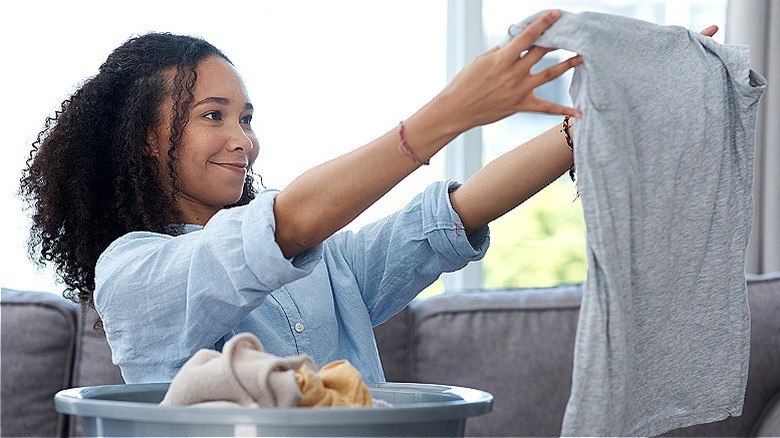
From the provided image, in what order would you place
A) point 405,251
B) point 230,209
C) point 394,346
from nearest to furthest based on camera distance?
1. point 230,209
2. point 405,251
3. point 394,346

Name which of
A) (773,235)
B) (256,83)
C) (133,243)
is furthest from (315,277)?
(773,235)

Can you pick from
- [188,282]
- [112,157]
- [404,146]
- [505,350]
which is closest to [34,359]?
[112,157]

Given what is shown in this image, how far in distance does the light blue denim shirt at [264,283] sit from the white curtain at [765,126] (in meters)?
1.50

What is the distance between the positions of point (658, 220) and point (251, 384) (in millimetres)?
447

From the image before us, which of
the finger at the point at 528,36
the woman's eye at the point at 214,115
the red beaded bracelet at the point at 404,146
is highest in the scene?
the finger at the point at 528,36

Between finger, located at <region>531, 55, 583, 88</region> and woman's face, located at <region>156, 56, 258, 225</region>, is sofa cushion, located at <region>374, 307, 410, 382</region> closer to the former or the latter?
woman's face, located at <region>156, 56, 258, 225</region>

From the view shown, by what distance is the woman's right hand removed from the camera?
92 centimetres

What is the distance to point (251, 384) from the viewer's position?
80 cm

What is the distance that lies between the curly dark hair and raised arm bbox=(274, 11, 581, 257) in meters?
0.49

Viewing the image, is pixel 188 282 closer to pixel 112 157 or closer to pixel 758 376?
pixel 112 157

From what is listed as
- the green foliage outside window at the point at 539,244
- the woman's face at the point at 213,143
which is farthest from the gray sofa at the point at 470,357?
the woman's face at the point at 213,143

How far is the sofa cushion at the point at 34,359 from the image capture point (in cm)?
204

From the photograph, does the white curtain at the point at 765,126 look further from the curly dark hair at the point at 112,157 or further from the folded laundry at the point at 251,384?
the folded laundry at the point at 251,384

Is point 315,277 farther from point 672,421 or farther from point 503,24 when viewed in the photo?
point 503,24
